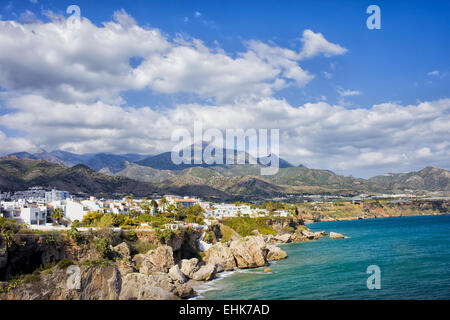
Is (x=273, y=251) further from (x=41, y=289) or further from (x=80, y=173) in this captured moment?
(x=80, y=173)

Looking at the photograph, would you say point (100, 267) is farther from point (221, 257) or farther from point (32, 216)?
point (32, 216)

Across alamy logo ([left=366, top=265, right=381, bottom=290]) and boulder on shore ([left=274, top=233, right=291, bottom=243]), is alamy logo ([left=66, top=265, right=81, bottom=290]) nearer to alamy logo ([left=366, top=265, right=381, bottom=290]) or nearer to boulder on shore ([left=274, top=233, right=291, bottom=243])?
alamy logo ([left=366, top=265, right=381, bottom=290])

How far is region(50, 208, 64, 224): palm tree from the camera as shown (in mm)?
43897

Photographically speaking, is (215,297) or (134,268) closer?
(215,297)

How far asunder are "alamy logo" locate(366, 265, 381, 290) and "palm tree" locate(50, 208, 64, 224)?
39.0 m

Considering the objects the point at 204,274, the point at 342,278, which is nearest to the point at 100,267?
the point at 204,274

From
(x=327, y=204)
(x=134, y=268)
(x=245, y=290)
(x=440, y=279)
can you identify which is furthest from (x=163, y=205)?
(x=327, y=204)

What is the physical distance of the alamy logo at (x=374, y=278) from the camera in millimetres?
28220

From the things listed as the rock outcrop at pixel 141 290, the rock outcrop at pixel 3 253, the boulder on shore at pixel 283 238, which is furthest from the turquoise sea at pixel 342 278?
the boulder on shore at pixel 283 238

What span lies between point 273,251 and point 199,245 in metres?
11.1

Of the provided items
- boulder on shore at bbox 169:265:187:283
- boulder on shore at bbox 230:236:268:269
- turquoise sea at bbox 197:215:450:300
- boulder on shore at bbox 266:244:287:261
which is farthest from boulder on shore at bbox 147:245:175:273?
boulder on shore at bbox 266:244:287:261

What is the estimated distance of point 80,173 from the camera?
160 meters

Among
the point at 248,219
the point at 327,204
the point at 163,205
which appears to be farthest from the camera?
the point at 327,204
